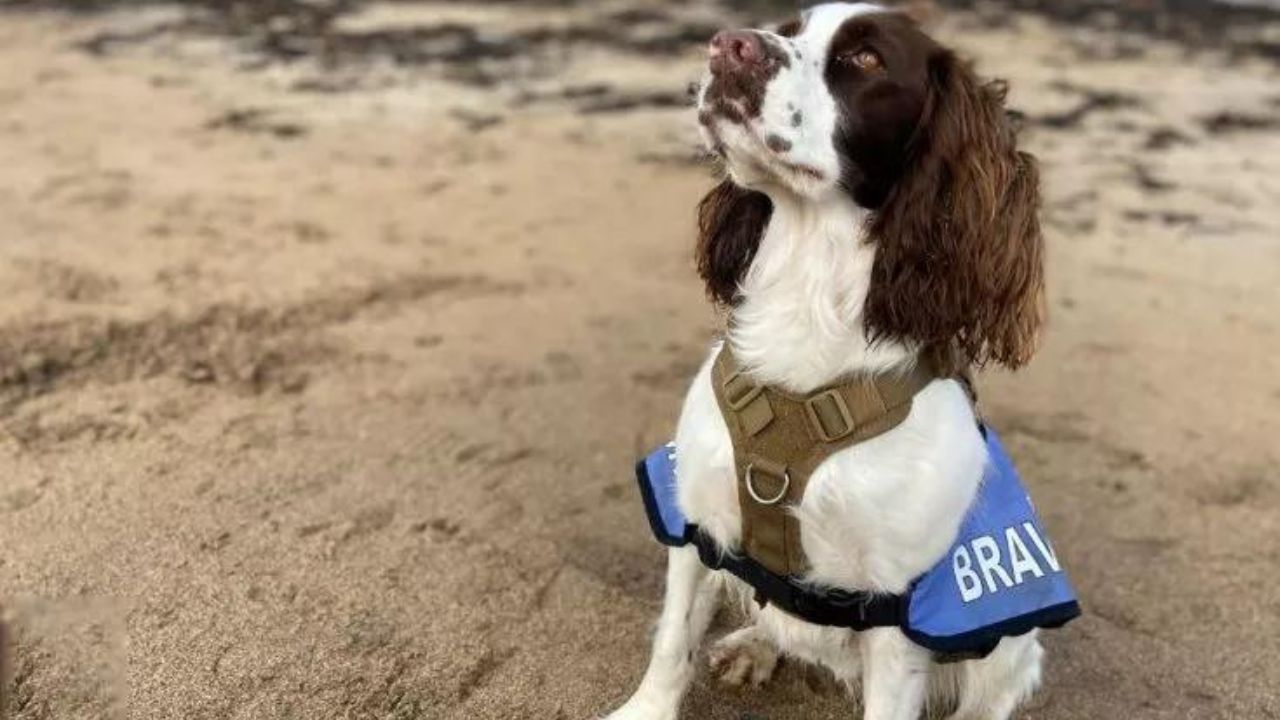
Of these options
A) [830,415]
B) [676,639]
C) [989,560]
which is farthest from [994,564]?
[676,639]

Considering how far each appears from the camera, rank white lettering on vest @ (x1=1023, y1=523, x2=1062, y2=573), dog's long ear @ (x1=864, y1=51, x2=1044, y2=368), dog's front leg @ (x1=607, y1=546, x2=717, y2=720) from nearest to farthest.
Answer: dog's long ear @ (x1=864, y1=51, x2=1044, y2=368) → white lettering on vest @ (x1=1023, y1=523, x2=1062, y2=573) → dog's front leg @ (x1=607, y1=546, x2=717, y2=720)

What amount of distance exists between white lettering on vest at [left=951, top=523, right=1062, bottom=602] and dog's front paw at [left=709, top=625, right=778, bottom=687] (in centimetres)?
79

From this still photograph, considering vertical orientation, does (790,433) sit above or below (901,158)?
below

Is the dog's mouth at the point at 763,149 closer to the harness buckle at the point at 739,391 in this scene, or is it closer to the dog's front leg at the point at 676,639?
the harness buckle at the point at 739,391

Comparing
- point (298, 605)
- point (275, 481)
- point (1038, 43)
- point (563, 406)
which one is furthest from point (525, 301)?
point (1038, 43)

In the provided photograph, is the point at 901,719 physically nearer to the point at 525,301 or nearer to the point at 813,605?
the point at 813,605

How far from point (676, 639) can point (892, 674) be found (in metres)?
0.55

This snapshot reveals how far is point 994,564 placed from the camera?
8.83ft

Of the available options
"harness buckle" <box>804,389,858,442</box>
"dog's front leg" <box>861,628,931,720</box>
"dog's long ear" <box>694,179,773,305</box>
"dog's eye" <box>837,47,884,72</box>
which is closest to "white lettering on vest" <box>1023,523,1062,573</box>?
"dog's front leg" <box>861,628,931,720</box>

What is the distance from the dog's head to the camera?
247 cm

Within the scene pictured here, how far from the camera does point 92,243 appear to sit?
5.63 meters

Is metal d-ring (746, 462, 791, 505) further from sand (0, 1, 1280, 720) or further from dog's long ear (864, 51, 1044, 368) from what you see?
sand (0, 1, 1280, 720)

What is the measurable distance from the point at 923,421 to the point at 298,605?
183 centimetres

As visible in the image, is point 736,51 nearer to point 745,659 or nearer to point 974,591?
point 974,591
